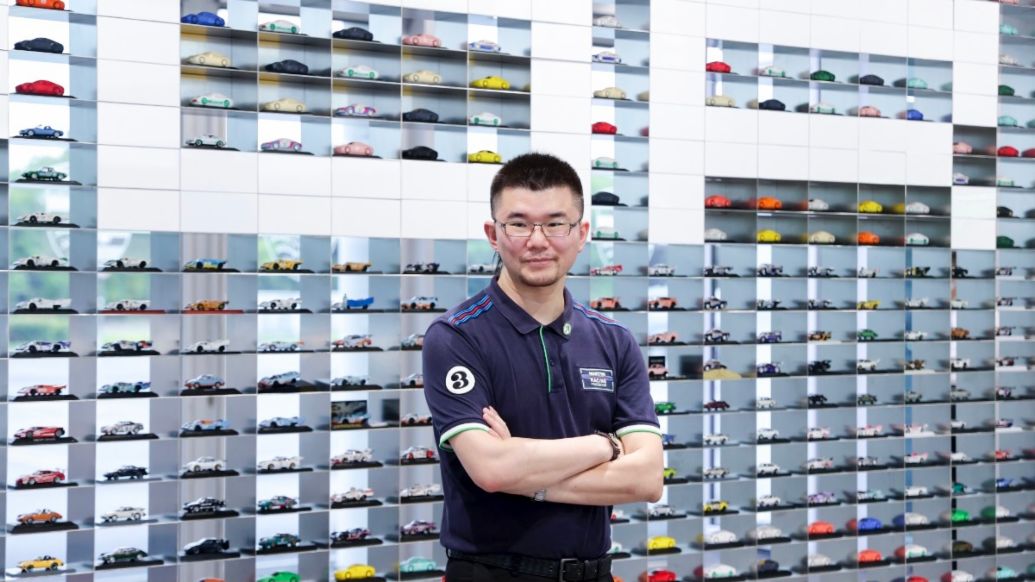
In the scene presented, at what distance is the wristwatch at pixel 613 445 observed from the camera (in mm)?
2566

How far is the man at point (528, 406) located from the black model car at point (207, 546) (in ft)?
18.2

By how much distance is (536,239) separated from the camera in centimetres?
242

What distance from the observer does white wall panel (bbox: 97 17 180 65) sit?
23.4 ft

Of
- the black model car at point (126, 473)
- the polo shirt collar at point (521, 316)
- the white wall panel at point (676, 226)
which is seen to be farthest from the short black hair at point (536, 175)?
the white wall panel at point (676, 226)

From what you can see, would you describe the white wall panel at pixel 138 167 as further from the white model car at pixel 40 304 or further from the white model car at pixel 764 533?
the white model car at pixel 764 533

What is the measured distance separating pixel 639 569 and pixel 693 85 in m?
4.34

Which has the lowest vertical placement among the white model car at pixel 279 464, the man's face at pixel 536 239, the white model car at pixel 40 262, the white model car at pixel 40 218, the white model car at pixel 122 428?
the white model car at pixel 279 464

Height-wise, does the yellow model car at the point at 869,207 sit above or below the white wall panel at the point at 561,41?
below

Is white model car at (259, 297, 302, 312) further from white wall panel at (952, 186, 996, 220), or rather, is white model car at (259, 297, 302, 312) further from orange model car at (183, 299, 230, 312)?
white wall panel at (952, 186, 996, 220)

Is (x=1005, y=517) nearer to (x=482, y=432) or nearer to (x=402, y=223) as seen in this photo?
(x=402, y=223)

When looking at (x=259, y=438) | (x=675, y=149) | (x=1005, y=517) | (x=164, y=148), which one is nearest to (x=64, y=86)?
(x=164, y=148)

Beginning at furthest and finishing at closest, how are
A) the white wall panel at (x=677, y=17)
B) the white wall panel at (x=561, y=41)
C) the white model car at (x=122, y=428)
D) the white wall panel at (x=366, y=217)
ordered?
the white wall panel at (x=677, y=17)
the white wall panel at (x=561, y=41)
the white wall panel at (x=366, y=217)
the white model car at (x=122, y=428)

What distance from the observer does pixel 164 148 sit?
7.28 metres

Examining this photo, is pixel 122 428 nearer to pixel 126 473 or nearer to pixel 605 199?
pixel 126 473
